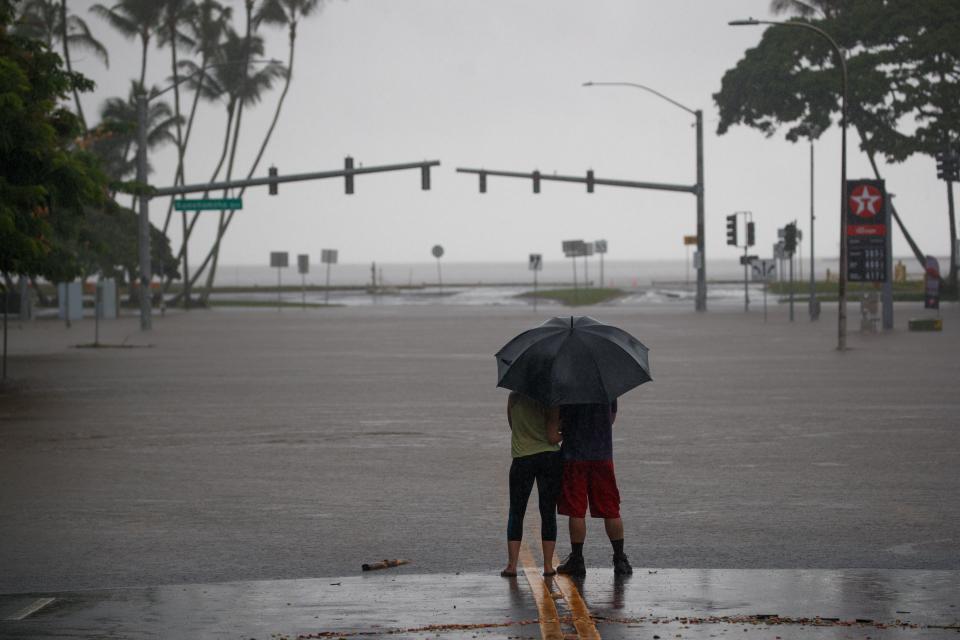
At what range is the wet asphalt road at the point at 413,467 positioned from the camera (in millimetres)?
9422

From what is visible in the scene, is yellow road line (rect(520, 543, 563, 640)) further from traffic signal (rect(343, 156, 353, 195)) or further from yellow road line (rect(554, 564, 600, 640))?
traffic signal (rect(343, 156, 353, 195))

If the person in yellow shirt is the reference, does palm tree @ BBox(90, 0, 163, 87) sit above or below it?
above

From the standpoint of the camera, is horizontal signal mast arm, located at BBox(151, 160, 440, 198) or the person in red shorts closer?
the person in red shorts

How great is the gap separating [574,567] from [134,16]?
Result: 229 feet

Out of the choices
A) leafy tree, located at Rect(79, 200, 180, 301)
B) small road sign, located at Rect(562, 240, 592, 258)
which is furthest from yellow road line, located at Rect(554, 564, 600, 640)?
small road sign, located at Rect(562, 240, 592, 258)

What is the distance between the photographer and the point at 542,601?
311 inches

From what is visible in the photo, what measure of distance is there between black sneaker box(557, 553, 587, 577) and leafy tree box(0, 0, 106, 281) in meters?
14.3

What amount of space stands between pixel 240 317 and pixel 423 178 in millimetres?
12343

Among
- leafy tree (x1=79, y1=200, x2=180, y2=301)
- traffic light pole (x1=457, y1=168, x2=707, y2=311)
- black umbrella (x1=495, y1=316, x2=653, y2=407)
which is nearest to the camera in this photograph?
black umbrella (x1=495, y1=316, x2=653, y2=407)

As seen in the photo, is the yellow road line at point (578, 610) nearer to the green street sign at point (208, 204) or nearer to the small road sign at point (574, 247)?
the green street sign at point (208, 204)

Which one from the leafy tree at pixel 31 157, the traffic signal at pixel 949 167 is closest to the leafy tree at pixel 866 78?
the traffic signal at pixel 949 167

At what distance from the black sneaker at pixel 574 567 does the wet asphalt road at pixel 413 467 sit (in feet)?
2.08

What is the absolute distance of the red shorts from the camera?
8594mm

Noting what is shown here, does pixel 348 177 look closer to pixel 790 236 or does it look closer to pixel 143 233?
pixel 143 233
